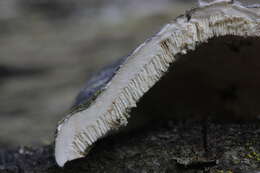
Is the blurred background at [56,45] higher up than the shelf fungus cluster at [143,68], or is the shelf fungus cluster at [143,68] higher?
the shelf fungus cluster at [143,68]

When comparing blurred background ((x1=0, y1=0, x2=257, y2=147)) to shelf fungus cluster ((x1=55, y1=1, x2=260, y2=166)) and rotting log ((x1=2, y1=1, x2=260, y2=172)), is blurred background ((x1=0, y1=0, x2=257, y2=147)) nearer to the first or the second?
rotting log ((x1=2, y1=1, x2=260, y2=172))

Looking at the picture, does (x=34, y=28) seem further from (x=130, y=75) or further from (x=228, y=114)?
(x=130, y=75)

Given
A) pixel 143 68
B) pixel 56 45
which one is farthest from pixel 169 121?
pixel 56 45

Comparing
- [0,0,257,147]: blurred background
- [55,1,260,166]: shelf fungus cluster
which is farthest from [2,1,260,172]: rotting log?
[0,0,257,147]: blurred background

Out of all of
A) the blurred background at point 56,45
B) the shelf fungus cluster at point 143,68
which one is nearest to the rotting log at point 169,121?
the shelf fungus cluster at point 143,68

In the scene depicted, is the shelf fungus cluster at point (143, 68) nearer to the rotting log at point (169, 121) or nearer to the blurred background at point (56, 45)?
the rotting log at point (169, 121)
